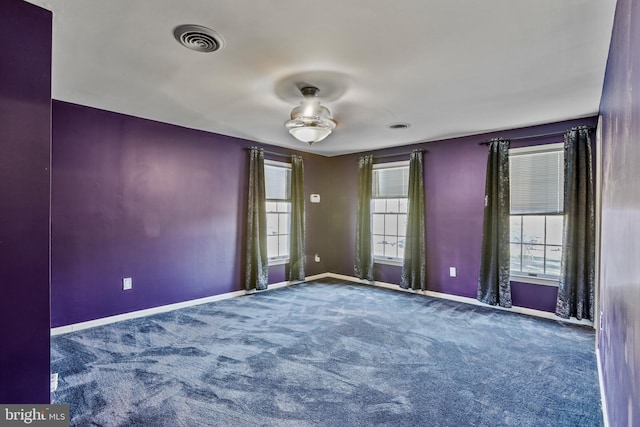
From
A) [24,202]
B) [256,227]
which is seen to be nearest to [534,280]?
[256,227]

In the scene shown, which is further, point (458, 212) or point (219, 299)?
point (458, 212)

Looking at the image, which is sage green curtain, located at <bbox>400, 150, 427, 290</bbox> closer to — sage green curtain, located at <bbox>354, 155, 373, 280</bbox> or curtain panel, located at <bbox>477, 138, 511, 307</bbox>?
sage green curtain, located at <bbox>354, 155, 373, 280</bbox>

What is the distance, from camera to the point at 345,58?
2.39m

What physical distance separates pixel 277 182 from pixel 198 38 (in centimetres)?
358

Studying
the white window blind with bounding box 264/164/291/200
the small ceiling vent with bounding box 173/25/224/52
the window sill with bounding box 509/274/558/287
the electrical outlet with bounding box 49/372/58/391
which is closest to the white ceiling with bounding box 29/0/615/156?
the small ceiling vent with bounding box 173/25/224/52

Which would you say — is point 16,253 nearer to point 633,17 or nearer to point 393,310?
point 633,17

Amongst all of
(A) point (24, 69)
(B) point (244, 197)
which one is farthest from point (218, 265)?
(A) point (24, 69)

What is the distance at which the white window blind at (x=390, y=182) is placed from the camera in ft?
18.2

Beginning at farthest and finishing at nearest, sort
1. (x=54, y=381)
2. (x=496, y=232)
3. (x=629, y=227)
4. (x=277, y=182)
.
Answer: (x=277, y=182) → (x=496, y=232) → (x=54, y=381) → (x=629, y=227)

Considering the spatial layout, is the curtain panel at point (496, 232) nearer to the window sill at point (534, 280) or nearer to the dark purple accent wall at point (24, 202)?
the window sill at point (534, 280)

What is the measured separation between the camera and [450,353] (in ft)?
10.0

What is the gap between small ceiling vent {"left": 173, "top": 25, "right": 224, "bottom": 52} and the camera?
2022 mm

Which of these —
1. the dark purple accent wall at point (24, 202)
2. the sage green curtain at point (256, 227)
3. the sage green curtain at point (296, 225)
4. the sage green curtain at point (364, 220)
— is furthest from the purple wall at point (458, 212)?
the dark purple accent wall at point (24, 202)

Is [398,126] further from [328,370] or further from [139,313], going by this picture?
[139,313]
